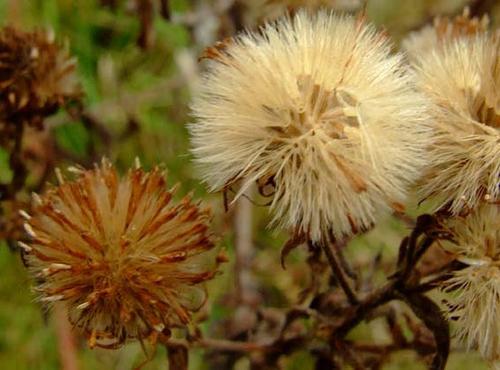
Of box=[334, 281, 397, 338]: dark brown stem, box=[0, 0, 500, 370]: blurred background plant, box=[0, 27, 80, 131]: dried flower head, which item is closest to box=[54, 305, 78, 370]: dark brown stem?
box=[0, 0, 500, 370]: blurred background plant

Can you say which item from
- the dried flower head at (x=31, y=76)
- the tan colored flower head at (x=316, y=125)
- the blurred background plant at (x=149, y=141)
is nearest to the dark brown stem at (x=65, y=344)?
the blurred background plant at (x=149, y=141)

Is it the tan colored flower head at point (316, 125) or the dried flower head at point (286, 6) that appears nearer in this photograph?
the tan colored flower head at point (316, 125)

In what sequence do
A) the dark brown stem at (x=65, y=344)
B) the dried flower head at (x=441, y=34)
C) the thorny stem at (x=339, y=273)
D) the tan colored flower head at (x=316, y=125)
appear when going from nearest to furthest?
the tan colored flower head at (x=316, y=125) < the thorny stem at (x=339, y=273) < the dried flower head at (x=441, y=34) < the dark brown stem at (x=65, y=344)

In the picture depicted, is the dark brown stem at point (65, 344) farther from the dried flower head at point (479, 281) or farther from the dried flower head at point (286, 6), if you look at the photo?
the dried flower head at point (479, 281)

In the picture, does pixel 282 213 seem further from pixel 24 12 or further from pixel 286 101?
pixel 24 12

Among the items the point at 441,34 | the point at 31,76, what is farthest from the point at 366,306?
the point at 31,76

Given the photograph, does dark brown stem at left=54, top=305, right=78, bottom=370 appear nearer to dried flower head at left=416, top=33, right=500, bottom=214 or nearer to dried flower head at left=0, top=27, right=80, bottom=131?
dried flower head at left=0, top=27, right=80, bottom=131

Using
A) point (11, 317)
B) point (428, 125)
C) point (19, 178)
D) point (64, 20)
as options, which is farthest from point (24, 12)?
point (428, 125)
